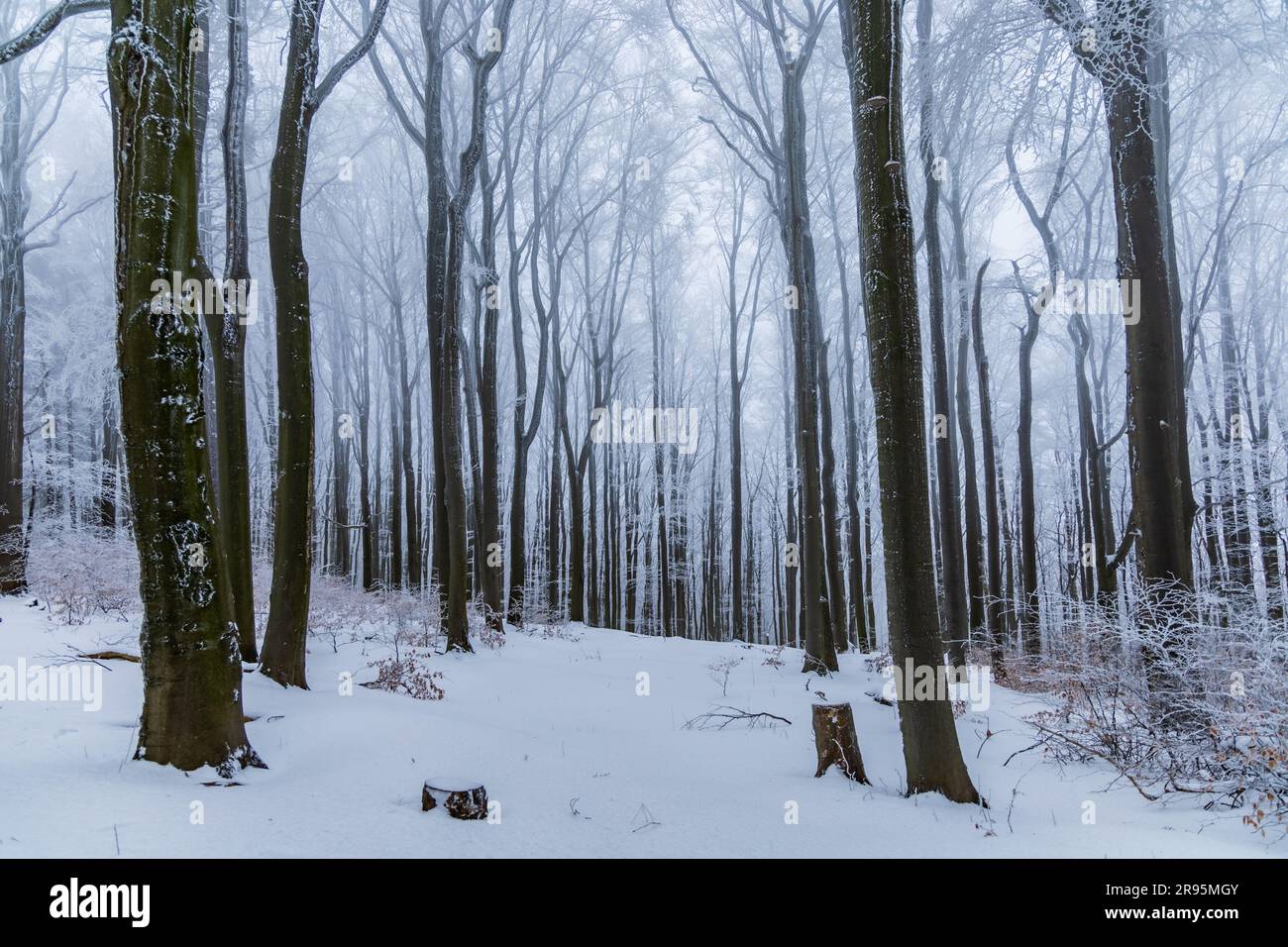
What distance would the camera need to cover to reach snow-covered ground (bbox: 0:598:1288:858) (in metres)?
2.99

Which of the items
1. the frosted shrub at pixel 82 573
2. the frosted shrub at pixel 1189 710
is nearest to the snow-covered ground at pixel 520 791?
the frosted shrub at pixel 1189 710

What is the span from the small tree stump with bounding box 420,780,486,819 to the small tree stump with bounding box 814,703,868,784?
7.26ft

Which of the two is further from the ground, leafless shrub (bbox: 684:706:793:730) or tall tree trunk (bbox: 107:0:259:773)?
tall tree trunk (bbox: 107:0:259:773)

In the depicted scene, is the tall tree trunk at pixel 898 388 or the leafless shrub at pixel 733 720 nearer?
the tall tree trunk at pixel 898 388

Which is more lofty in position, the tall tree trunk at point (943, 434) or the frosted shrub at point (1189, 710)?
the tall tree trunk at point (943, 434)

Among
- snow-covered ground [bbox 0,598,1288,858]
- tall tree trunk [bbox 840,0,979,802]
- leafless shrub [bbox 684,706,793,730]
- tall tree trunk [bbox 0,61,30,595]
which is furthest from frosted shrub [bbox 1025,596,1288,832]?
tall tree trunk [bbox 0,61,30,595]

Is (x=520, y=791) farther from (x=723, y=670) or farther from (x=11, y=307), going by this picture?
(x=11, y=307)

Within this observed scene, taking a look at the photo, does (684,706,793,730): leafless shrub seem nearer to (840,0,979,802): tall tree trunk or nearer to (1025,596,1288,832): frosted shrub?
(1025,596,1288,832): frosted shrub

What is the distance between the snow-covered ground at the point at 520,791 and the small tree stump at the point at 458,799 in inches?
2.3

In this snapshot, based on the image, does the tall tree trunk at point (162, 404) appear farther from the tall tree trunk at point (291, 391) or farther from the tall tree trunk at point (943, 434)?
the tall tree trunk at point (943, 434)

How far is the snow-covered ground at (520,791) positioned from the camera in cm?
299

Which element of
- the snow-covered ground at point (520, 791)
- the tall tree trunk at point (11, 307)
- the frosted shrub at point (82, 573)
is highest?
the tall tree trunk at point (11, 307)

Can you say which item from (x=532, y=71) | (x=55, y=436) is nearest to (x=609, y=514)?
(x=532, y=71)

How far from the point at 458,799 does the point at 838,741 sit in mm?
2442
